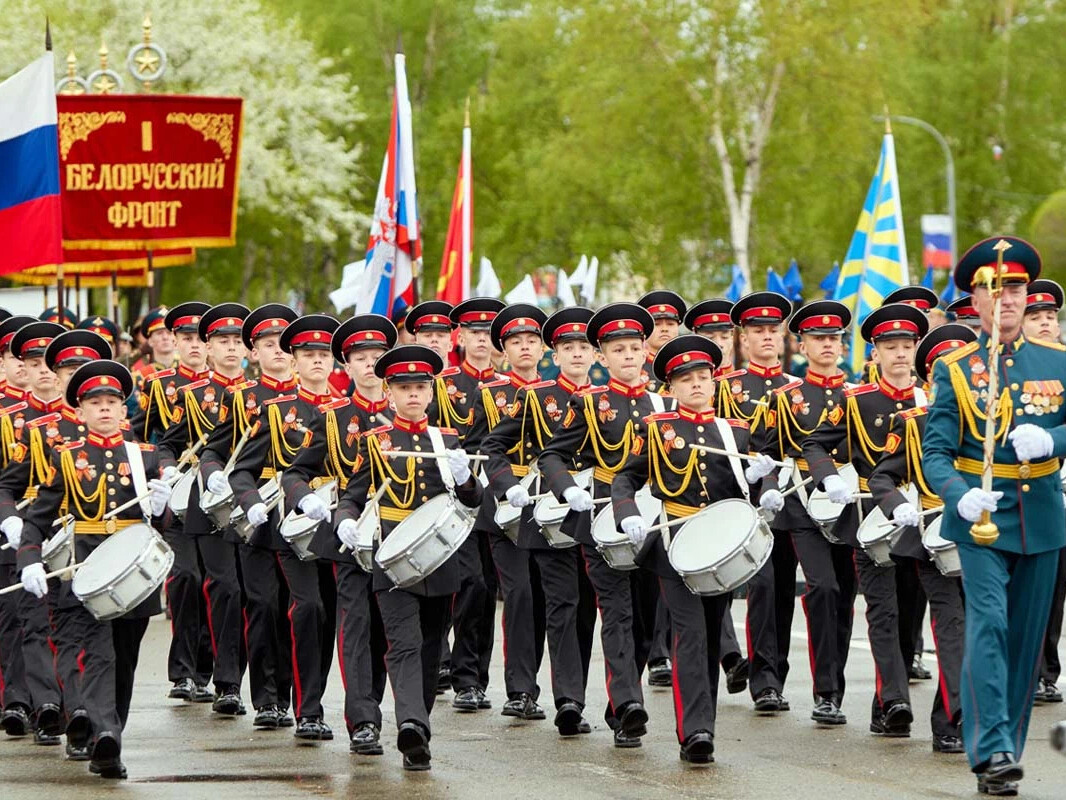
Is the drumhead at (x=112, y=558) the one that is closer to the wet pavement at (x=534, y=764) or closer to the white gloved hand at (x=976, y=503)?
the wet pavement at (x=534, y=764)

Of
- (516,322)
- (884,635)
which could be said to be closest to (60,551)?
(516,322)

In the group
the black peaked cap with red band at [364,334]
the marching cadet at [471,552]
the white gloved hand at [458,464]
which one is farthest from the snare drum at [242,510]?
the white gloved hand at [458,464]

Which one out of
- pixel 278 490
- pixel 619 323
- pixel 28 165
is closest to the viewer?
pixel 619 323

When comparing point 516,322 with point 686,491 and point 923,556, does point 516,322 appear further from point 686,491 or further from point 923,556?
point 923,556

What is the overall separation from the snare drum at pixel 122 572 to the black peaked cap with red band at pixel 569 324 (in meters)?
2.86

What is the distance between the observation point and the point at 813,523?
11773mm

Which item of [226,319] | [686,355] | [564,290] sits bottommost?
[686,355]

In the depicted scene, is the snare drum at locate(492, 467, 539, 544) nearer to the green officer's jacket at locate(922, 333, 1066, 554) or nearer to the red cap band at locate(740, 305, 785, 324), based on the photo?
the red cap band at locate(740, 305, 785, 324)

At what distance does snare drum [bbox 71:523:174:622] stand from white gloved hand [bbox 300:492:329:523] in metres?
0.72

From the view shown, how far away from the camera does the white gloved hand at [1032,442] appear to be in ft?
28.3

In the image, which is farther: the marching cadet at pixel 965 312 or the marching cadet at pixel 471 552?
the marching cadet at pixel 965 312

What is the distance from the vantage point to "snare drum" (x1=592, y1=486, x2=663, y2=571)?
10570mm

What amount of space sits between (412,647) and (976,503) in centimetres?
291

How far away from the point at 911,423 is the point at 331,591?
3.04 meters
